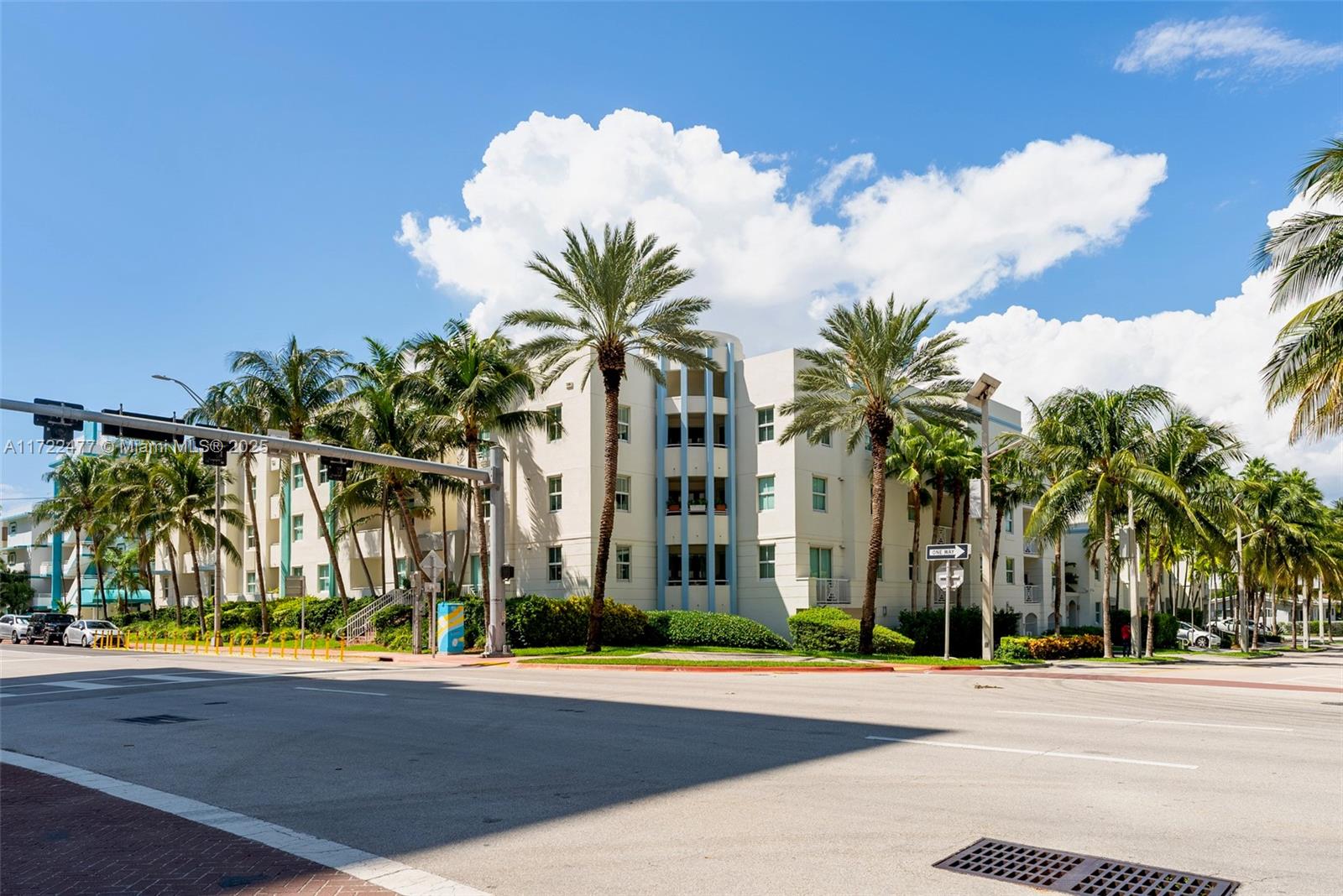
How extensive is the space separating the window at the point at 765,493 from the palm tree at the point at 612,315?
915 cm

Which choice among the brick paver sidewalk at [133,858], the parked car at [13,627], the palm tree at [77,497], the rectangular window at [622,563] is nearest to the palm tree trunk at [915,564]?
the rectangular window at [622,563]

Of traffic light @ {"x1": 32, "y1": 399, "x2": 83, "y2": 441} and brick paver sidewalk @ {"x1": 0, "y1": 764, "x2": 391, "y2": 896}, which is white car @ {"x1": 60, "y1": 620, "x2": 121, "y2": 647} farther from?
brick paver sidewalk @ {"x1": 0, "y1": 764, "x2": 391, "y2": 896}

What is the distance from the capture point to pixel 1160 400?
39406 millimetres

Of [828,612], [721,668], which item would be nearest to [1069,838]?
[721,668]

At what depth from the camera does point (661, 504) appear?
43156 millimetres

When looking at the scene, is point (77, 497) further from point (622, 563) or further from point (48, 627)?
point (622, 563)

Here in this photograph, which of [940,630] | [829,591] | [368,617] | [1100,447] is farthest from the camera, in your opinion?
[368,617]

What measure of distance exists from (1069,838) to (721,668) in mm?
21103

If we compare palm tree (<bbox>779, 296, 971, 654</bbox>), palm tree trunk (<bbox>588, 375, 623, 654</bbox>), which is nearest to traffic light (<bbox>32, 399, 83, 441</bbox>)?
palm tree trunk (<bbox>588, 375, 623, 654</bbox>)

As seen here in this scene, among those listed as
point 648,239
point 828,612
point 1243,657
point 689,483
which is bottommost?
point 1243,657

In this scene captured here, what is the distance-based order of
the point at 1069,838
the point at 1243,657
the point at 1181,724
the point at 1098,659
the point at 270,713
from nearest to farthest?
the point at 1069,838 < the point at 1181,724 < the point at 270,713 < the point at 1098,659 < the point at 1243,657

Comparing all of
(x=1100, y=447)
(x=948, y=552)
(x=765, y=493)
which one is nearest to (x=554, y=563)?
(x=765, y=493)

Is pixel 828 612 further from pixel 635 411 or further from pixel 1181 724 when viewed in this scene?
pixel 1181 724

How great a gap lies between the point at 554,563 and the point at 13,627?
3274 cm
